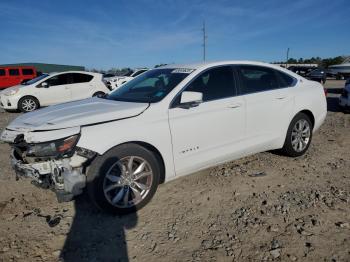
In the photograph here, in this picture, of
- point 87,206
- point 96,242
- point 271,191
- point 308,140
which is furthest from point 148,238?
point 308,140

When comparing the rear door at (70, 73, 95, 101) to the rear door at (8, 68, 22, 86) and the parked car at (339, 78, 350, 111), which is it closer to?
the parked car at (339, 78, 350, 111)

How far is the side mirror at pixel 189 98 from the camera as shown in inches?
146

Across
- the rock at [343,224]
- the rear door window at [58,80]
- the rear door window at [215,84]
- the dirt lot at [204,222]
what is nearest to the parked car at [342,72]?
the rear door window at [58,80]

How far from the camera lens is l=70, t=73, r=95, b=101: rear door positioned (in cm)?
1245

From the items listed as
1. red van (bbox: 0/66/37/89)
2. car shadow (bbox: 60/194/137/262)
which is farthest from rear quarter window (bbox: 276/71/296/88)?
red van (bbox: 0/66/37/89)

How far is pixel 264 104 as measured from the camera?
179 inches

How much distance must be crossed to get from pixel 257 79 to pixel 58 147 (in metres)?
3.01

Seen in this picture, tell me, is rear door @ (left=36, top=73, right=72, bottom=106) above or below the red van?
below

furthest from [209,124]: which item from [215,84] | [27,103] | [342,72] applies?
[342,72]

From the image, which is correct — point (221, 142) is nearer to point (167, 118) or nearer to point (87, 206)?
point (167, 118)

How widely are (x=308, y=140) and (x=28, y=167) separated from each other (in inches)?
171

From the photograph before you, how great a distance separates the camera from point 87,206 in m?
3.76

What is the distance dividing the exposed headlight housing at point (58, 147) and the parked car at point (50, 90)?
31.4ft

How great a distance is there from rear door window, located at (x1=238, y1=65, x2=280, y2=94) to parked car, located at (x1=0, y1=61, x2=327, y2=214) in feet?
0.06
